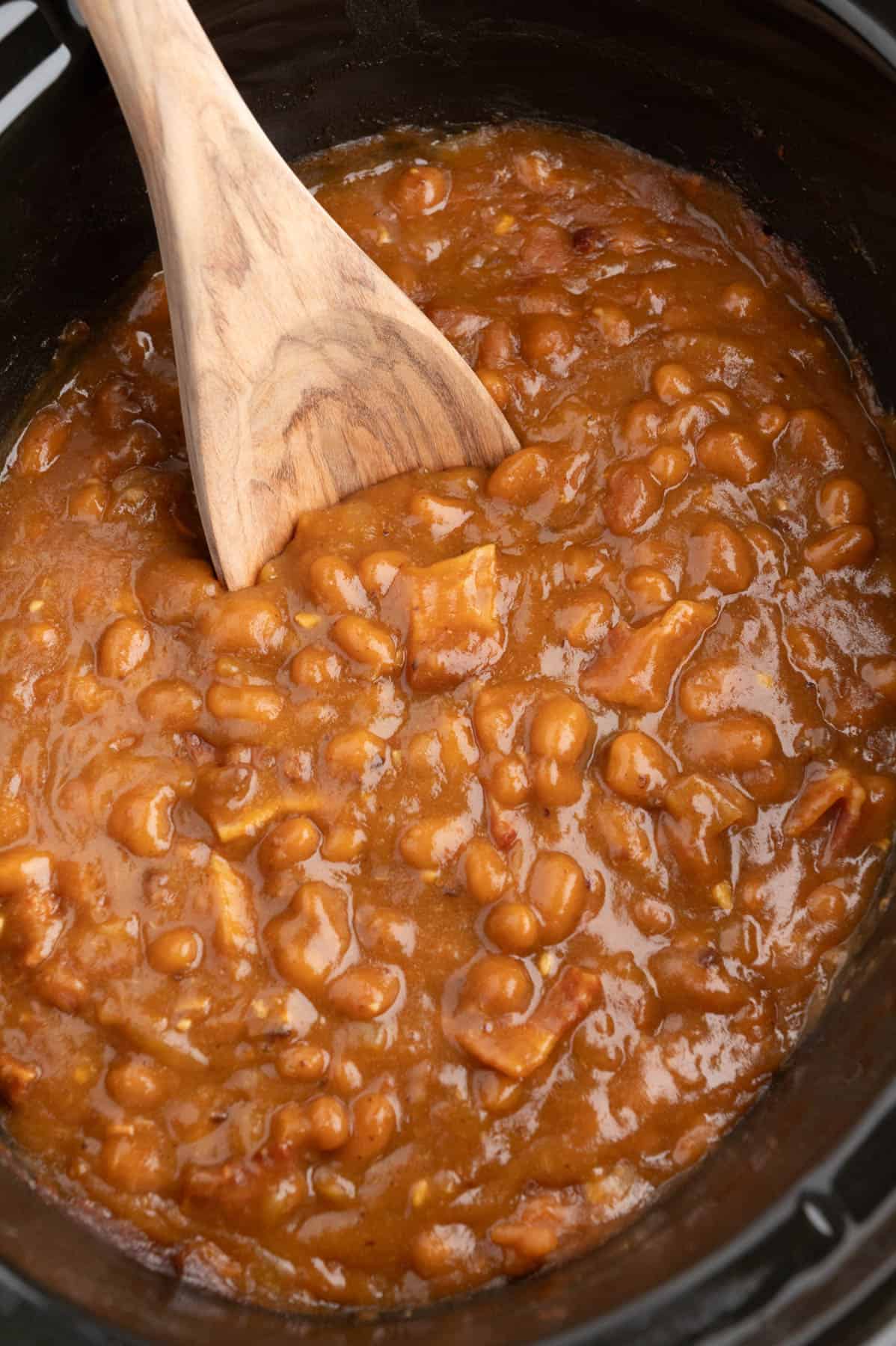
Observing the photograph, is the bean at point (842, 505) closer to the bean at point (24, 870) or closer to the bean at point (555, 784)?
the bean at point (555, 784)

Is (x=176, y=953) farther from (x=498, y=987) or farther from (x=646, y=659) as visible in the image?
(x=646, y=659)

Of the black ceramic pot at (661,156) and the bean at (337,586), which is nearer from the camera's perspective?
the black ceramic pot at (661,156)

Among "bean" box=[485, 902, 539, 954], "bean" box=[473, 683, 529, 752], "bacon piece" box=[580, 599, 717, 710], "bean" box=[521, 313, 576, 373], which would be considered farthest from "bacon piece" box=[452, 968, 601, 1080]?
"bean" box=[521, 313, 576, 373]

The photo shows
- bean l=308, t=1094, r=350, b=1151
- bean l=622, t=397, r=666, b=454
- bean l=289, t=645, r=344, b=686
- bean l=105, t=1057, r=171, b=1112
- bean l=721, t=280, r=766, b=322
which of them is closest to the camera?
bean l=308, t=1094, r=350, b=1151

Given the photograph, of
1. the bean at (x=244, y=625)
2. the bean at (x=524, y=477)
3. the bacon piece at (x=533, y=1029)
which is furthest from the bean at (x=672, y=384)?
the bacon piece at (x=533, y=1029)

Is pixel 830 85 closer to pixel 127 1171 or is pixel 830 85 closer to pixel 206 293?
pixel 206 293

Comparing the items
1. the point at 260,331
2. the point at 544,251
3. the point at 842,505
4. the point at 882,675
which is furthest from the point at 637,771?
the point at 544,251

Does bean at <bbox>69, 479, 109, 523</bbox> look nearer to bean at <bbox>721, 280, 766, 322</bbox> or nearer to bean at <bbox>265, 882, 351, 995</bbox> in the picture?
bean at <bbox>265, 882, 351, 995</bbox>
